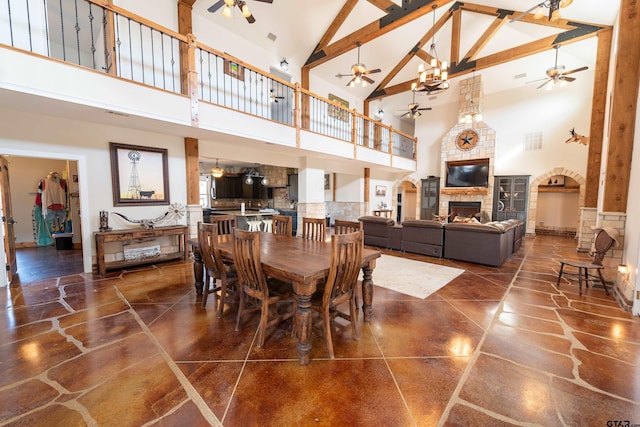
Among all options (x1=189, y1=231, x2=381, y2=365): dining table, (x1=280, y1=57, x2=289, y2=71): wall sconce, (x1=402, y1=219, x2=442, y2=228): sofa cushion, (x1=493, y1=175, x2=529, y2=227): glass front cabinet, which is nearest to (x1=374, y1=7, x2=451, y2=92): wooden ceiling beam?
(x1=280, y1=57, x2=289, y2=71): wall sconce

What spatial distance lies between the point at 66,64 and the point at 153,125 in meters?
1.17

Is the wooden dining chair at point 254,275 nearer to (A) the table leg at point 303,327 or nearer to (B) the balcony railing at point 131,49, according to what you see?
(A) the table leg at point 303,327

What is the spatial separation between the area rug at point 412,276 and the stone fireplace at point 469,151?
596cm

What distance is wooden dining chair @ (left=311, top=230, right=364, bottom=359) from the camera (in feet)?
6.37

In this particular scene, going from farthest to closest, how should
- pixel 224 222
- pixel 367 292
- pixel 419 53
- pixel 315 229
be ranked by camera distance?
1. pixel 419 53
2. pixel 224 222
3. pixel 315 229
4. pixel 367 292

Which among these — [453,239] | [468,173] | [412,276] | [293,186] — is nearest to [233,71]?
[293,186]

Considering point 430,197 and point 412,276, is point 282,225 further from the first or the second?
point 430,197

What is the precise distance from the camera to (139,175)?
180 inches

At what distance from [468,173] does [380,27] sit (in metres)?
6.13

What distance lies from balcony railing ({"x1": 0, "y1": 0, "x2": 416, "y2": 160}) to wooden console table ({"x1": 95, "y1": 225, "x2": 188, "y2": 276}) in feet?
7.91

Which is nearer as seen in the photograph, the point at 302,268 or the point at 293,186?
the point at 302,268

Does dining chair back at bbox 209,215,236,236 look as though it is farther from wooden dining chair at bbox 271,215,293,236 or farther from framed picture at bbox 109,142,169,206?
framed picture at bbox 109,142,169,206

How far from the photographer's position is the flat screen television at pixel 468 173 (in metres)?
9.13

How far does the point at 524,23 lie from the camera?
253 inches
